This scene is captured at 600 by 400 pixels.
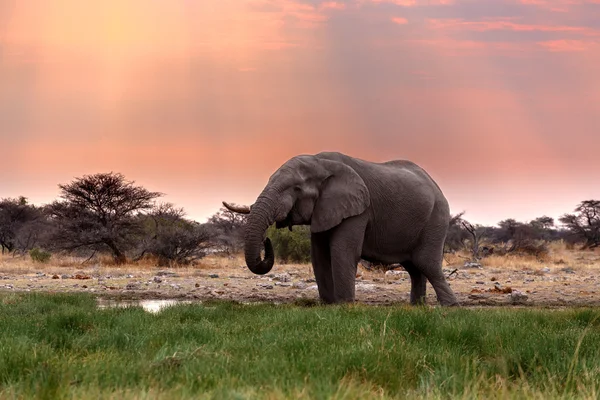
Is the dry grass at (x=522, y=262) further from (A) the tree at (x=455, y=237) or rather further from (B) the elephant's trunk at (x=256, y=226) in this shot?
(B) the elephant's trunk at (x=256, y=226)

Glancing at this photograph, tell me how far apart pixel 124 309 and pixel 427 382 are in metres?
6.49

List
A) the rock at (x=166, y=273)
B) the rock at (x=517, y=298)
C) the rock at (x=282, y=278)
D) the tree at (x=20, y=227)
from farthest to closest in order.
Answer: the tree at (x=20, y=227)
the rock at (x=166, y=273)
the rock at (x=282, y=278)
the rock at (x=517, y=298)

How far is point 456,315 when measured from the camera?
29.2 feet

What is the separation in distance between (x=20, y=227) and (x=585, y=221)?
43771mm

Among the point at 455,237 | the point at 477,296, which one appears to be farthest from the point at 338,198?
the point at 455,237

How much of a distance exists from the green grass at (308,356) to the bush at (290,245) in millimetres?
21600

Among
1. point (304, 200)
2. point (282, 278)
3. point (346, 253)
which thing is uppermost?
point (304, 200)

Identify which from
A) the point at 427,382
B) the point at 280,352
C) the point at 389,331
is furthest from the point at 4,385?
the point at 389,331

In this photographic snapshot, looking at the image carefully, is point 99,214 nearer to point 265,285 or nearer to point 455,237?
point 265,285

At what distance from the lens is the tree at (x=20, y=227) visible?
142ft

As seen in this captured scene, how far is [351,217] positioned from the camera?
12.6 meters

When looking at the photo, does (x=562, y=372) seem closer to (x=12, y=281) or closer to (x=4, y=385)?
(x=4, y=385)

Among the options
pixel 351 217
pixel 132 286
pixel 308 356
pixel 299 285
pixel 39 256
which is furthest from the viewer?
pixel 39 256

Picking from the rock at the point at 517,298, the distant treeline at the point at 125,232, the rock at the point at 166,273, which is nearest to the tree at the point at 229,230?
the distant treeline at the point at 125,232
